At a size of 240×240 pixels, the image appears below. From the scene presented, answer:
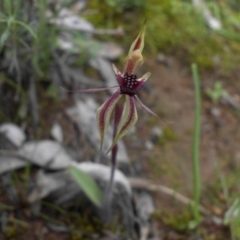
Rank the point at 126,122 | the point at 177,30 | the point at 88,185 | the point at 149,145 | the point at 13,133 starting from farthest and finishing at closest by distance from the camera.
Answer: the point at 177,30, the point at 149,145, the point at 13,133, the point at 88,185, the point at 126,122

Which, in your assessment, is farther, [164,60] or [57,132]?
[164,60]

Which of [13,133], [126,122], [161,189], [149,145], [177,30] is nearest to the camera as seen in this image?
[126,122]

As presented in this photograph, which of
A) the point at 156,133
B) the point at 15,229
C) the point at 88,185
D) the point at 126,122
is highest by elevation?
the point at 126,122

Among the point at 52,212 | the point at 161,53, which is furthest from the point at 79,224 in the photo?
the point at 161,53

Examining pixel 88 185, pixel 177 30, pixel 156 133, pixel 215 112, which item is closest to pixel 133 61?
pixel 88 185

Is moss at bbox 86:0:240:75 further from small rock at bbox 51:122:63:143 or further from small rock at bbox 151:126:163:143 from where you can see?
small rock at bbox 51:122:63:143

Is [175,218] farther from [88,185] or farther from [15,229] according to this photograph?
[15,229]

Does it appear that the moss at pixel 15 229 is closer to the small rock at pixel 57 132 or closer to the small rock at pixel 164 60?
the small rock at pixel 57 132

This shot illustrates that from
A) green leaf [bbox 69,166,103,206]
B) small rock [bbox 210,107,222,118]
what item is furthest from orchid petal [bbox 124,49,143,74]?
small rock [bbox 210,107,222,118]
